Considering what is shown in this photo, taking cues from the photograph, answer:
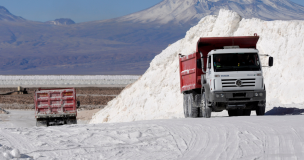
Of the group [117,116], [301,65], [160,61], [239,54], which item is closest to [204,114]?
[239,54]

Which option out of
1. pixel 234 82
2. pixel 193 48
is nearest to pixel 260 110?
pixel 234 82

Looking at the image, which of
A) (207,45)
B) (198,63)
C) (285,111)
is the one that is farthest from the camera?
(285,111)

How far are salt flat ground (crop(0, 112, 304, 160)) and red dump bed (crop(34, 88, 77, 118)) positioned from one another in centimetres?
715

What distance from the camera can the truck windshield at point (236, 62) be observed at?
15.9 meters

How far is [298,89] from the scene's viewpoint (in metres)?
22.9

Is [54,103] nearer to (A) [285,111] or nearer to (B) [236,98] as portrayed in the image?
(B) [236,98]

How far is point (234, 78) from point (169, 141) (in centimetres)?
484

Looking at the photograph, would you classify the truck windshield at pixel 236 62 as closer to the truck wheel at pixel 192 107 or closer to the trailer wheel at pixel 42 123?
the truck wheel at pixel 192 107

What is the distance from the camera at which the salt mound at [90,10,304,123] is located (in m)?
23.8

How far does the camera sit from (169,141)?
1201 cm

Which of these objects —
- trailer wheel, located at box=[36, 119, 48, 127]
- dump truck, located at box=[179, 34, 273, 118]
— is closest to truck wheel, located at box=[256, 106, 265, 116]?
dump truck, located at box=[179, 34, 273, 118]

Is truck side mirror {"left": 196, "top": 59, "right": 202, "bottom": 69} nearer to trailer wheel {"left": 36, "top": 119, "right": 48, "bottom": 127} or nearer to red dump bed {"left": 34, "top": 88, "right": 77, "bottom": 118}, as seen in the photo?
red dump bed {"left": 34, "top": 88, "right": 77, "bottom": 118}

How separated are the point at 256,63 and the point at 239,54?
2.30ft

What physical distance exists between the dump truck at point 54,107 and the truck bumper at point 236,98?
778cm
